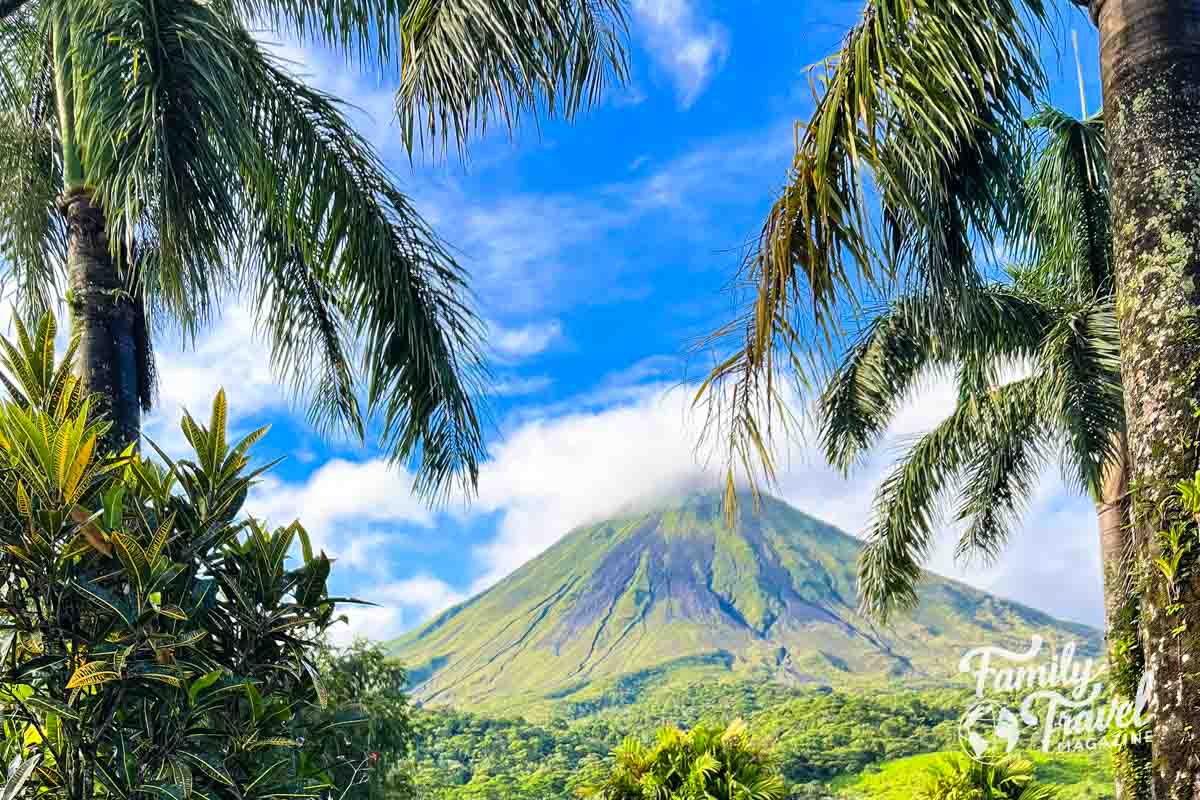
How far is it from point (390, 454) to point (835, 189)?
139 inches

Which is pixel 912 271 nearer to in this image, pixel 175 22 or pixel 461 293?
pixel 461 293

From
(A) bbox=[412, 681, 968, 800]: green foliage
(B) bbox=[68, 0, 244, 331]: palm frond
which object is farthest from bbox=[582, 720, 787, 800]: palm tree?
(A) bbox=[412, 681, 968, 800]: green foliage

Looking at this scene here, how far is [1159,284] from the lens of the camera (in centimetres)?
244

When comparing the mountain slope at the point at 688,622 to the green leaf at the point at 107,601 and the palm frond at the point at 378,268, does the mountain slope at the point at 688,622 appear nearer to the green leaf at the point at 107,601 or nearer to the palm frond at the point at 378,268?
the palm frond at the point at 378,268

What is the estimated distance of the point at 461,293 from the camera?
242 inches

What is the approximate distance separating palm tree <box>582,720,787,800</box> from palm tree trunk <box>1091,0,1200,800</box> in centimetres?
599

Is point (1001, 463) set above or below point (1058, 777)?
above

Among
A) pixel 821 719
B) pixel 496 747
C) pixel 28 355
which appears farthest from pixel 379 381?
pixel 496 747

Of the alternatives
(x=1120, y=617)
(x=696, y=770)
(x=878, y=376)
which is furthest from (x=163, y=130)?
(x=878, y=376)

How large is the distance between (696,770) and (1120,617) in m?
3.60

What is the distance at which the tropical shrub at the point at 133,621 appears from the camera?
2.51m

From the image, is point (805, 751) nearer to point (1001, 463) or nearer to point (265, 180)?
point (1001, 463)

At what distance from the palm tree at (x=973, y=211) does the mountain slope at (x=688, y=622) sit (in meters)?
83.7

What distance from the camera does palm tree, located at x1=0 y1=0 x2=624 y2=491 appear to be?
13.9ft
